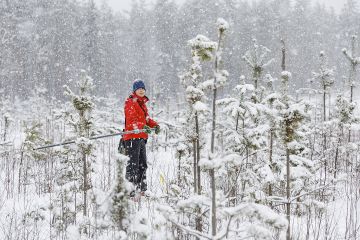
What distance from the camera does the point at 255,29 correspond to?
40969 millimetres

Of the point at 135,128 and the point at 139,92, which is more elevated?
the point at 139,92

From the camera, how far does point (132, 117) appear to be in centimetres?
550

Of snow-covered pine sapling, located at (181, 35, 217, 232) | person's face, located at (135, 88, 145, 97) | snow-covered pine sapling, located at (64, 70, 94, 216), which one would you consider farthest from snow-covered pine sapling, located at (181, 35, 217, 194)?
person's face, located at (135, 88, 145, 97)

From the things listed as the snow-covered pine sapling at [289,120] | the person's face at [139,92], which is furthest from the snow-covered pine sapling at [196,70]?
the person's face at [139,92]

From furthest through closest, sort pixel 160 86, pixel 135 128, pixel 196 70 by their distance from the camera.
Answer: pixel 160 86, pixel 135 128, pixel 196 70

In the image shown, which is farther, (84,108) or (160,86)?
(160,86)

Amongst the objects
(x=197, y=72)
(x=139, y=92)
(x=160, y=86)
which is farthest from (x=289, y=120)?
(x=160, y=86)

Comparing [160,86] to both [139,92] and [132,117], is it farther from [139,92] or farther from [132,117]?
[132,117]

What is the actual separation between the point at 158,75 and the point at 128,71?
13.7 ft

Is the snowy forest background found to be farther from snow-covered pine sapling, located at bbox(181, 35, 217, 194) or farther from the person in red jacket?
the person in red jacket

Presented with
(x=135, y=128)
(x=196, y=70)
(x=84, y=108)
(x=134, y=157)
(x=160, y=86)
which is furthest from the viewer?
(x=160, y=86)

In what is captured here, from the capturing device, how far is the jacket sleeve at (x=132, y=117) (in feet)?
18.0

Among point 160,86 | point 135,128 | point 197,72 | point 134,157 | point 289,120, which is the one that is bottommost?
point 134,157

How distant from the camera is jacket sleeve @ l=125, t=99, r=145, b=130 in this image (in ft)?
18.0
